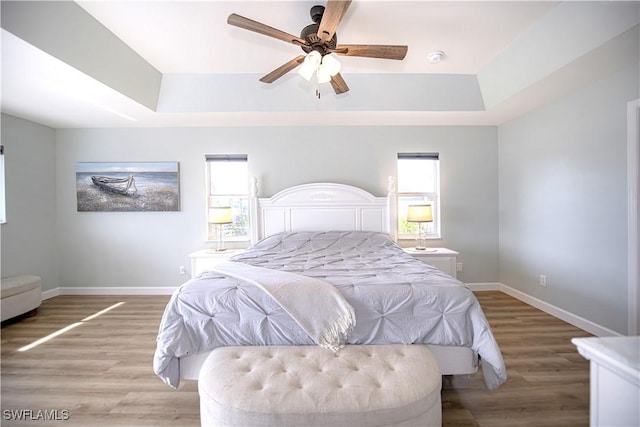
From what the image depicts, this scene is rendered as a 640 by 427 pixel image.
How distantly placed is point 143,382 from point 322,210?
2486 mm

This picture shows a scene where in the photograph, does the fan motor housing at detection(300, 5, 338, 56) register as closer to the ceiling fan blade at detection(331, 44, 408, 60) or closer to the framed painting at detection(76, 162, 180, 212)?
the ceiling fan blade at detection(331, 44, 408, 60)

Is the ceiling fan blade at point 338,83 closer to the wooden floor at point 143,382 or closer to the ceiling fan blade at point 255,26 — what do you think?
the ceiling fan blade at point 255,26

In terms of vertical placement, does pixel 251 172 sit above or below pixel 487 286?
above

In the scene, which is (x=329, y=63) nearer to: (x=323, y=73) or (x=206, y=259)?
(x=323, y=73)

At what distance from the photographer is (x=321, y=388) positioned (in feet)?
4.16

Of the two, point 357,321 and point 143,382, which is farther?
point 143,382

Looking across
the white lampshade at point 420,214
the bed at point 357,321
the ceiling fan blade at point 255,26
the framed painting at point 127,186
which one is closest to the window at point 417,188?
the white lampshade at point 420,214

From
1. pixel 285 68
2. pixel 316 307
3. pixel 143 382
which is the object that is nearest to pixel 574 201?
pixel 316 307

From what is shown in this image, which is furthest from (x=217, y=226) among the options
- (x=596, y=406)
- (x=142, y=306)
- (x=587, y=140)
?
(x=587, y=140)

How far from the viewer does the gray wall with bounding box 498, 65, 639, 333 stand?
248 cm

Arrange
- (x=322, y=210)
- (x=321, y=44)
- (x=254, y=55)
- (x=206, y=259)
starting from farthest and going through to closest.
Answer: (x=322, y=210) < (x=206, y=259) < (x=254, y=55) < (x=321, y=44)

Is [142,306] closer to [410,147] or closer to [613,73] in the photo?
[410,147]

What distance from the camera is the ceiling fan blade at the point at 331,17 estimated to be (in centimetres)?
156

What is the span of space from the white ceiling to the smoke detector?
0.06 metres
